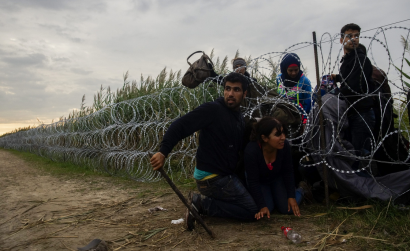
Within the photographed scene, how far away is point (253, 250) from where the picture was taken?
2504 millimetres

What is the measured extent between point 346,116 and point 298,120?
0.50m

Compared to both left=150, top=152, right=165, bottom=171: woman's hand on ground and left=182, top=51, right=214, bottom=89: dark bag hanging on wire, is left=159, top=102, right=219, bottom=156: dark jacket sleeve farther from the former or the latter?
left=182, top=51, right=214, bottom=89: dark bag hanging on wire

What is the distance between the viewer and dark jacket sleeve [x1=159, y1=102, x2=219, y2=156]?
2.81 metres

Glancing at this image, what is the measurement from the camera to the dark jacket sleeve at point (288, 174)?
3.23 meters

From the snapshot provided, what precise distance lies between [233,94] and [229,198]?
3.36 ft

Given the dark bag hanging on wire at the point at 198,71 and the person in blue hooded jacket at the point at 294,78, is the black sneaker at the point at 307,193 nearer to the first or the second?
the person in blue hooded jacket at the point at 294,78

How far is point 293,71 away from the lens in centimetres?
411

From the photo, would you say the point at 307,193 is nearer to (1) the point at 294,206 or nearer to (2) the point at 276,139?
(1) the point at 294,206

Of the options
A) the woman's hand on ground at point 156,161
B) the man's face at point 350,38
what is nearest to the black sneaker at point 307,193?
the man's face at point 350,38

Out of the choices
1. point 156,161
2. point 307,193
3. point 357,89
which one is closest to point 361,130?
point 357,89

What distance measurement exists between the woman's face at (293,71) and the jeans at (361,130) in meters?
0.95

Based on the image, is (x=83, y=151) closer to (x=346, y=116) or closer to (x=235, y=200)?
(x=235, y=200)

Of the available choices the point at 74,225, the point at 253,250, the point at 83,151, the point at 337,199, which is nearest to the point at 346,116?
the point at 337,199

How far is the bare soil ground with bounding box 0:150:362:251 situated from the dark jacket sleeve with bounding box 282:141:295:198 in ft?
0.91
